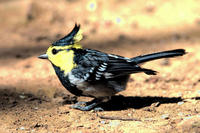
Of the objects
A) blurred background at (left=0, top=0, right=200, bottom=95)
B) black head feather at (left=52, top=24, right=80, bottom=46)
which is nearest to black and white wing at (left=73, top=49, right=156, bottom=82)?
black head feather at (left=52, top=24, right=80, bottom=46)

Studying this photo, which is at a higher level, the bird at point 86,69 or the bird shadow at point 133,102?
the bird at point 86,69

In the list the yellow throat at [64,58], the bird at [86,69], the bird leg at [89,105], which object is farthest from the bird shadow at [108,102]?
the yellow throat at [64,58]

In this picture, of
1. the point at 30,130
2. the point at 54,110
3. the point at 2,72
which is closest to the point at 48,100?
the point at 54,110

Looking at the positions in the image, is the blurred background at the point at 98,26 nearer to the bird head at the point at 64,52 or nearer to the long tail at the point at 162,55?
the bird head at the point at 64,52

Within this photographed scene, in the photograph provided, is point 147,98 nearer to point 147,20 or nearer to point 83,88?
point 83,88

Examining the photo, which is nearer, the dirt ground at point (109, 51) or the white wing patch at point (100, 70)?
the dirt ground at point (109, 51)

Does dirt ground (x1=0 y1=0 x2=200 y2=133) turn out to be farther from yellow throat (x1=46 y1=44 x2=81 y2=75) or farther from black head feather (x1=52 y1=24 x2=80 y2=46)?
black head feather (x1=52 y1=24 x2=80 y2=46)

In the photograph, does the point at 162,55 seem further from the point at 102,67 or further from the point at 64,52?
the point at 64,52

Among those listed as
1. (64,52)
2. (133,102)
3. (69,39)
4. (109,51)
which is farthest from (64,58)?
(109,51)
